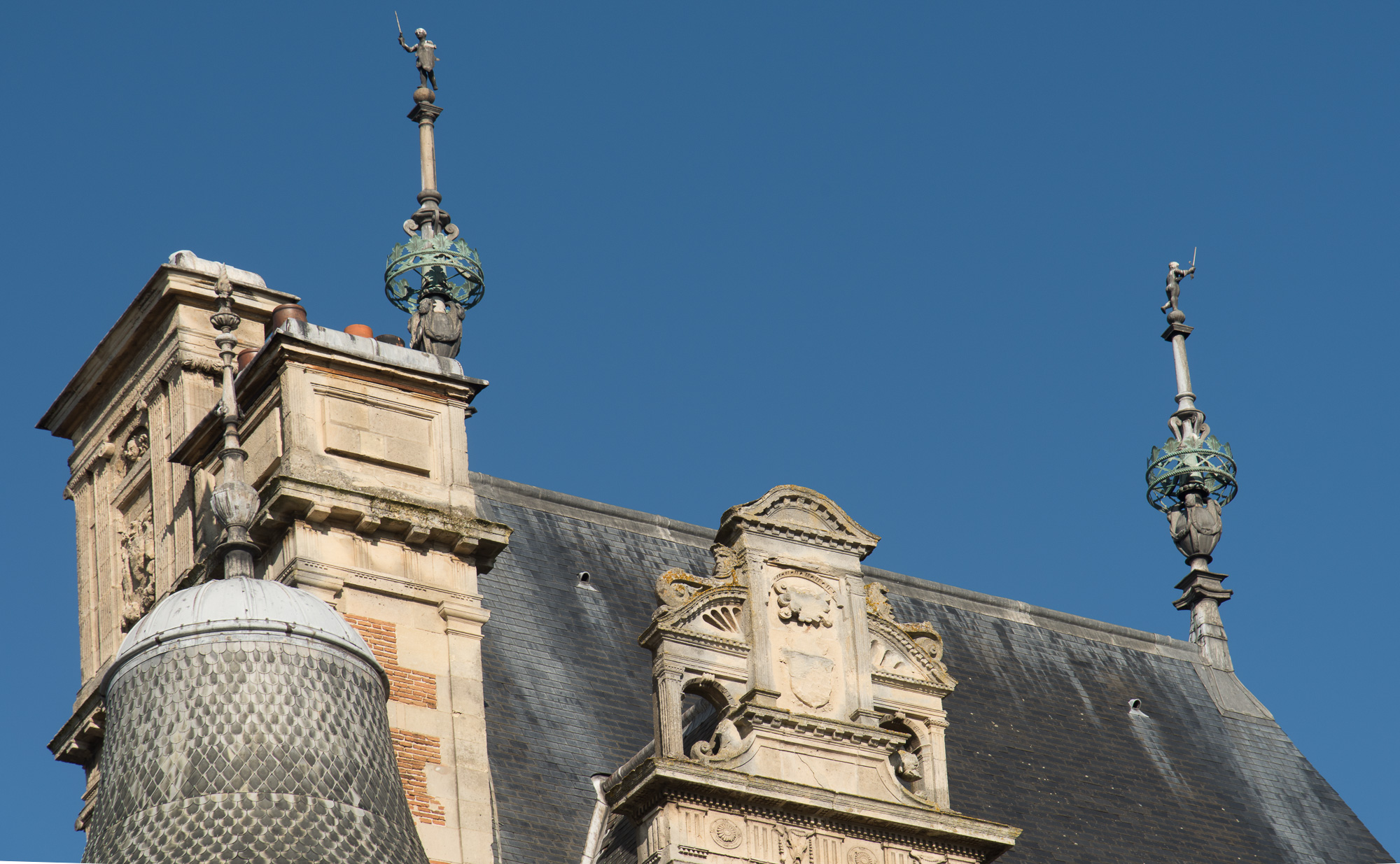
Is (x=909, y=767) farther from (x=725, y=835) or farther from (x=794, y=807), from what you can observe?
(x=725, y=835)

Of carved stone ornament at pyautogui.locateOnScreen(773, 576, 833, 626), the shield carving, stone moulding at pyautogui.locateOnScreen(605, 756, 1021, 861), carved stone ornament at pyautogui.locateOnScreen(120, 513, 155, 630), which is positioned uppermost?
carved stone ornament at pyautogui.locateOnScreen(120, 513, 155, 630)

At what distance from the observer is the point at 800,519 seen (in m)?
22.5

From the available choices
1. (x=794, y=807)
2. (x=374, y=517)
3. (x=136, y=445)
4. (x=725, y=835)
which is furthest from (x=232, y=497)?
(x=136, y=445)

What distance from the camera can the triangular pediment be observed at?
22.3 meters

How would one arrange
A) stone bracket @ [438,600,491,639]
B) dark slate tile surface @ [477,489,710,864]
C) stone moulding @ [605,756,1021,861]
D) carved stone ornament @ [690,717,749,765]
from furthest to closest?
dark slate tile surface @ [477,489,710,864] → stone bracket @ [438,600,491,639] → carved stone ornament @ [690,717,749,765] → stone moulding @ [605,756,1021,861]

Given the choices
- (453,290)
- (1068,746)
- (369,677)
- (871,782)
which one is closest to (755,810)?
(871,782)

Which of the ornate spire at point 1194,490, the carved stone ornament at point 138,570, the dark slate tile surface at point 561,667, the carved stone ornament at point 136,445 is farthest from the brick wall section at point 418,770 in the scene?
the ornate spire at point 1194,490

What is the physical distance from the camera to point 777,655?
71.4ft

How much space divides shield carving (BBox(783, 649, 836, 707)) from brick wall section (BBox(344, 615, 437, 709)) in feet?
9.13

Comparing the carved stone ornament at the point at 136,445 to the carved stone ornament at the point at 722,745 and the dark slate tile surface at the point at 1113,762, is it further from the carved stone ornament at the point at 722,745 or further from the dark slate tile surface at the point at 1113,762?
the dark slate tile surface at the point at 1113,762

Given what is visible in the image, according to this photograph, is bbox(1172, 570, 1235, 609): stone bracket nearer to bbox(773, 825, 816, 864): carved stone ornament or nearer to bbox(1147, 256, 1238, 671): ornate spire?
bbox(1147, 256, 1238, 671): ornate spire

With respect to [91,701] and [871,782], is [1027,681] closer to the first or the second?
[871,782]

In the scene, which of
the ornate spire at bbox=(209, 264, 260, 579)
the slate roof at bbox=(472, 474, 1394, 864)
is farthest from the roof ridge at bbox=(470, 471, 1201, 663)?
the ornate spire at bbox=(209, 264, 260, 579)

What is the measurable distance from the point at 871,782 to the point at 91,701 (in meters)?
6.83
